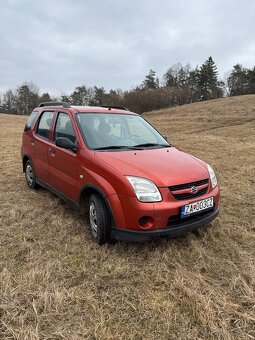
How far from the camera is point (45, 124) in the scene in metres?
5.32

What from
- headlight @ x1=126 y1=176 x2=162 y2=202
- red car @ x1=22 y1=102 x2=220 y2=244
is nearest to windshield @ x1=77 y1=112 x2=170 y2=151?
red car @ x1=22 y1=102 x2=220 y2=244

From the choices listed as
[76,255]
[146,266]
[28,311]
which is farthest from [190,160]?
[28,311]

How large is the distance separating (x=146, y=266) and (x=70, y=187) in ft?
5.37

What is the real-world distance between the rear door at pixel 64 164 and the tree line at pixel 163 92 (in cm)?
4420

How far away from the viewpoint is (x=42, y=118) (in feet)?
18.3

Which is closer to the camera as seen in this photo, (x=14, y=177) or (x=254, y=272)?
(x=254, y=272)

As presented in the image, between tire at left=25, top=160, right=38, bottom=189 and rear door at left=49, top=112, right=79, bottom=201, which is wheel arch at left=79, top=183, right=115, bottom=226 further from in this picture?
tire at left=25, top=160, right=38, bottom=189

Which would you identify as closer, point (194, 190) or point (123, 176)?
point (123, 176)

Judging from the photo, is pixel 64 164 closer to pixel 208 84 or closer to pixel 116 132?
pixel 116 132

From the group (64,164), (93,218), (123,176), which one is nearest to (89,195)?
(93,218)

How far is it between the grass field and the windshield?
1.29 m

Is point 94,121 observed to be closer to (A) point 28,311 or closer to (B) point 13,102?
(A) point 28,311

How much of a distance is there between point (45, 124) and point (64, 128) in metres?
0.91

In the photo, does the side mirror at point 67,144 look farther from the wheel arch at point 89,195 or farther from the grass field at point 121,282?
the grass field at point 121,282
